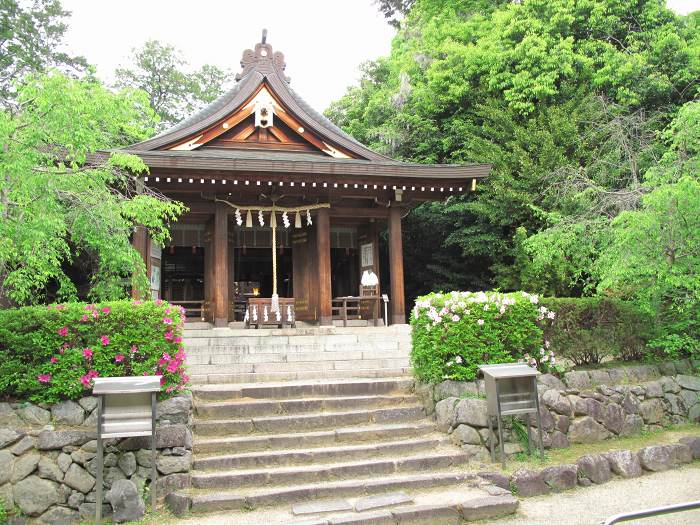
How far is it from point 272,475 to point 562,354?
4.94m

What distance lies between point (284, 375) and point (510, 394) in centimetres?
375

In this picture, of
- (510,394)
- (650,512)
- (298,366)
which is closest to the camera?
(650,512)

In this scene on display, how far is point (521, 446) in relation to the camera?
6.69 metres

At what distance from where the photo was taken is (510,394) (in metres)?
6.39

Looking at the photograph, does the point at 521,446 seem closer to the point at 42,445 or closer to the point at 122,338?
the point at 122,338

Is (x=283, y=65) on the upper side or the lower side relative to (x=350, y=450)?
upper

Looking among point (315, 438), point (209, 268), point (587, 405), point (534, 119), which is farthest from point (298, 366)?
point (534, 119)

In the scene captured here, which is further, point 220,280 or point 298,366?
point 220,280

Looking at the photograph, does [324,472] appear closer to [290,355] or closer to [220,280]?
[290,355]

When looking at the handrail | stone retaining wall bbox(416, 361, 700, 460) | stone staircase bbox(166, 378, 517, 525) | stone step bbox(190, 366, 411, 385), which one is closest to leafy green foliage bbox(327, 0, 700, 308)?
stone retaining wall bbox(416, 361, 700, 460)

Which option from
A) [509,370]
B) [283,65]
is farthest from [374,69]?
[509,370]

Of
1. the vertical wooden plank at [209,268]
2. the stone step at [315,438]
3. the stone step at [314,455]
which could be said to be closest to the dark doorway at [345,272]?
the vertical wooden plank at [209,268]

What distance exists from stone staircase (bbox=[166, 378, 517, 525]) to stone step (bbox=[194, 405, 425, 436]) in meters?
0.01

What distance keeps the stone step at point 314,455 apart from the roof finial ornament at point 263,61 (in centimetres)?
1118
